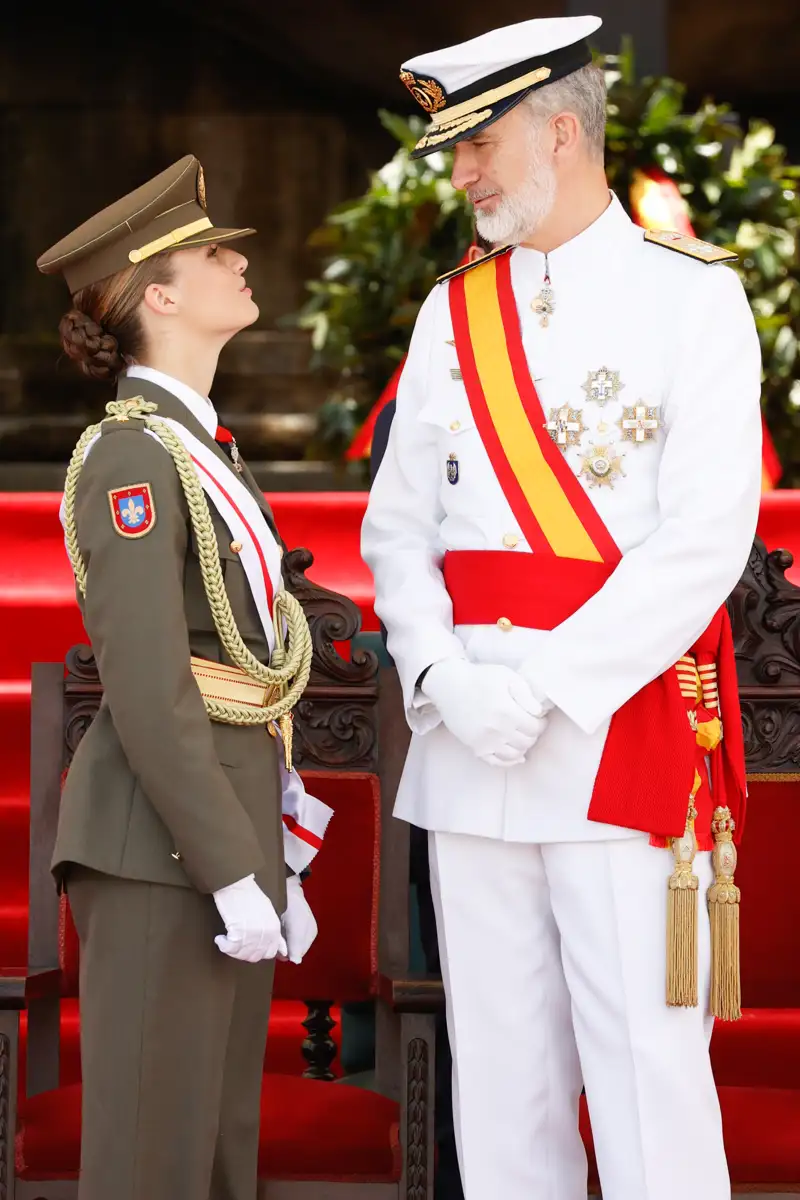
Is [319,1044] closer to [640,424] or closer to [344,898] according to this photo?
[344,898]

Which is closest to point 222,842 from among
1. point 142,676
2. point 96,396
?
point 142,676

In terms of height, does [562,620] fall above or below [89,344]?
below

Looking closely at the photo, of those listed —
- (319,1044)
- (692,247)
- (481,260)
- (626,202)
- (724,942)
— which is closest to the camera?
(724,942)

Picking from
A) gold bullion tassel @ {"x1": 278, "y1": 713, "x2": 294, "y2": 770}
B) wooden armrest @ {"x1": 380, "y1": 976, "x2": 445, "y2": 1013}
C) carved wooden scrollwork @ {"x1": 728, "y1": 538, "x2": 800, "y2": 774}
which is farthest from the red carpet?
gold bullion tassel @ {"x1": 278, "y1": 713, "x2": 294, "y2": 770}

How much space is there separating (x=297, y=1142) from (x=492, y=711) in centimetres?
72

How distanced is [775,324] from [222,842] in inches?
131

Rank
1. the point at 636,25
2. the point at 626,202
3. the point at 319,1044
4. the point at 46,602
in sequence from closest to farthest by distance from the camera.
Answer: the point at 319,1044 → the point at 46,602 → the point at 626,202 → the point at 636,25

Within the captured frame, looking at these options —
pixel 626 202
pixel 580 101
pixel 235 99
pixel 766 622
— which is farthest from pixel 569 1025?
pixel 235 99

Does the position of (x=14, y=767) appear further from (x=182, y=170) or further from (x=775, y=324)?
(x=775, y=324)

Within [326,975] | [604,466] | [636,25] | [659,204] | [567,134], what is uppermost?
[636,25]

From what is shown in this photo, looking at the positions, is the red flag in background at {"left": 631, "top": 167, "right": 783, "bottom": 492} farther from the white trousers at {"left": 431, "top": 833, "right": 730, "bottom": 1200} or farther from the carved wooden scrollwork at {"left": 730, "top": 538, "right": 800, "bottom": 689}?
the white trousers at {"left": 431, "top": 833, "right": 730, "bottom": 1200}

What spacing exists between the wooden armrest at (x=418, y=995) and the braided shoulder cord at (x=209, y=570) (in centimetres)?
45

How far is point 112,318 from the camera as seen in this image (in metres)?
1.99

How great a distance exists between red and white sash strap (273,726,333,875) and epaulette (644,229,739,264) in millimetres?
783
